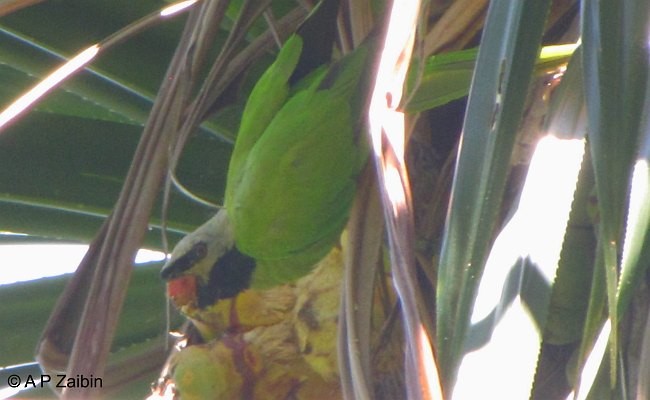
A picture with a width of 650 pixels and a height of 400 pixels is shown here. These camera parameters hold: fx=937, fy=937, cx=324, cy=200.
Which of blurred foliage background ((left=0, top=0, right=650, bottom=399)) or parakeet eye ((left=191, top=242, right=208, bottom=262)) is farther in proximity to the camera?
parakeet eye ((left=191, top=242, right=208, bottom=262))

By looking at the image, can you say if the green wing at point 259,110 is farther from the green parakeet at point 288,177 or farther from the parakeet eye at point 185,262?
the parakeet eye at point 185,262

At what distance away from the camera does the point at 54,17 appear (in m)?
1.41

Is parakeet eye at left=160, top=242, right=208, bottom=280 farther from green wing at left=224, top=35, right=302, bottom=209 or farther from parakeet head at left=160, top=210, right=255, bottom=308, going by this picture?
green wing at left=224, top=35, right=302, bottom=209

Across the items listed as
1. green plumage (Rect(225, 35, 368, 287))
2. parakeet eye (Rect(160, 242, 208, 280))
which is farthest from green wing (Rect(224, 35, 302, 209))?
parakeet eye (Rect(160, 242, 208, 280))

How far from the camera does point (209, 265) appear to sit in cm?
137

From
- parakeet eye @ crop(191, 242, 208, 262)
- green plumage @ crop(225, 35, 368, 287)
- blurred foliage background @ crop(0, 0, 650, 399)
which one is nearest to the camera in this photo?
blurred foliage background @ crop(0, 0, 650, 399)

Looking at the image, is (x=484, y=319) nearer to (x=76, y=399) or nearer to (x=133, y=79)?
(x=76, y=399)

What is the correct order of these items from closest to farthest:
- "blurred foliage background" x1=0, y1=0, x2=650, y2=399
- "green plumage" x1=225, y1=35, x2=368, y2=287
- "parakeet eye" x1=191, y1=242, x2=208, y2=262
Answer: "blurred foliage background" x1=0, y1=0, x2=650, y2=399
"green plumage" x1=225, y1=35, x2=368, y2=287
"parakeet eye" x1=191, y1=242, x2=208, y2=262

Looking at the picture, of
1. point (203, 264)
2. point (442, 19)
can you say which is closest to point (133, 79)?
point (203, 264)

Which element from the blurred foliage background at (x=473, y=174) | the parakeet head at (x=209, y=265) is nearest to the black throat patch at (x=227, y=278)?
the parakeet head at (x=209, y=265)

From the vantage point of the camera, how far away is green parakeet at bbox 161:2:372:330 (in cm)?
122

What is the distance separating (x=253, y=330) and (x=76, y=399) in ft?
1.11

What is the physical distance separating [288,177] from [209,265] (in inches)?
8.2

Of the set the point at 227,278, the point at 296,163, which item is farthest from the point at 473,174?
the point at 227,278
